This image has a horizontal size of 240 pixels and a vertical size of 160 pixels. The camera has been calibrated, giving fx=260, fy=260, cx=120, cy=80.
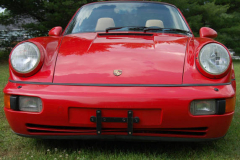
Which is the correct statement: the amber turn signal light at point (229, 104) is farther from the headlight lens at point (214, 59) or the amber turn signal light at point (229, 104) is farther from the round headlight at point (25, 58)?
the round headlight at point (25, 58)

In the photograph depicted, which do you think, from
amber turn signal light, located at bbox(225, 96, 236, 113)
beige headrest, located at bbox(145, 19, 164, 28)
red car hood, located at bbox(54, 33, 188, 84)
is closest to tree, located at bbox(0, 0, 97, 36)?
beige headrest, located at bbox(145, 19, 164, 28)

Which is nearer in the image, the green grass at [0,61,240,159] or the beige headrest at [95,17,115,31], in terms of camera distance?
the green grass at [0,61,240,159]

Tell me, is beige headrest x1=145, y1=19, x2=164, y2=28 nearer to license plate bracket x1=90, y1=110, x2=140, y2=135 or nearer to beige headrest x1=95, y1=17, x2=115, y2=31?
beige headrest x1=95, y1=17, x2=115, y2=31

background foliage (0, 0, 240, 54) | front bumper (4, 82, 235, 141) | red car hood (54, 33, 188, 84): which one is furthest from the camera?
background foliage (0, 0, 240, 54)

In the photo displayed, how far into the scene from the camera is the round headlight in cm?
188

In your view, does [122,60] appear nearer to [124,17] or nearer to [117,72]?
→ [117,72]

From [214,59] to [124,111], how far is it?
0.76 meters

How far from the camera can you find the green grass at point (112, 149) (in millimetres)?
1911

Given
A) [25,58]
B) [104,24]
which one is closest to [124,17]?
[104,24]

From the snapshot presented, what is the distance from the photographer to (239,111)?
132 inches

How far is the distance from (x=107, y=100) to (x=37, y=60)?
633mm

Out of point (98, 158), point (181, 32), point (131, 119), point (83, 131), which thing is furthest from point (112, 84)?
point (181, 32)

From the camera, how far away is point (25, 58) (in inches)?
75.7

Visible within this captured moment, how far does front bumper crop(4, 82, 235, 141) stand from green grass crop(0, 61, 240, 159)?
0.63 ft
